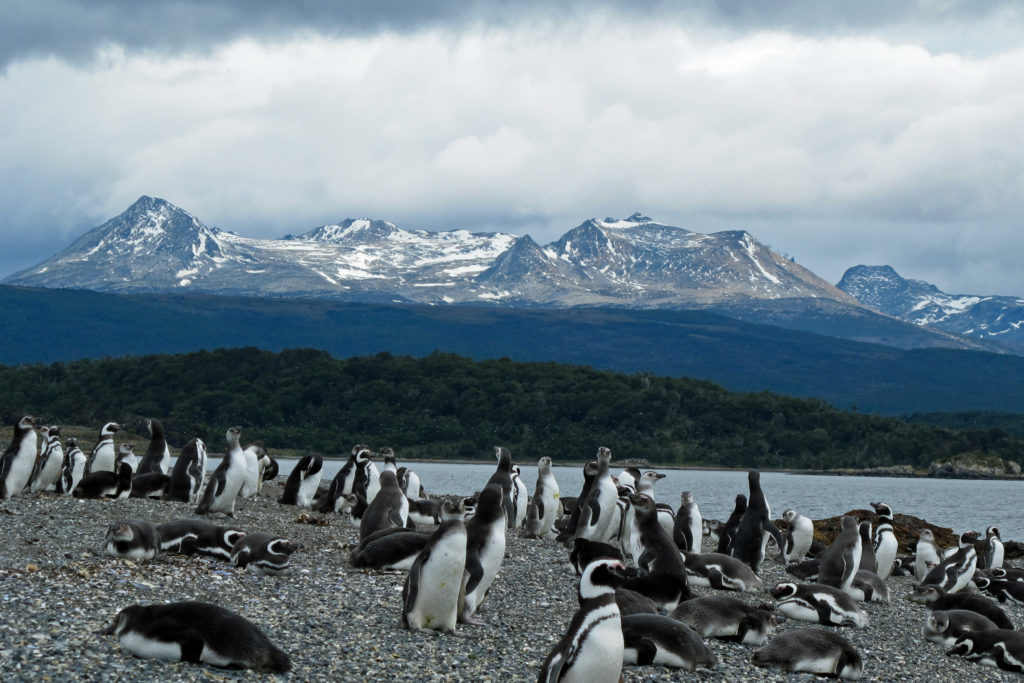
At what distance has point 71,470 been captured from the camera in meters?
22.2

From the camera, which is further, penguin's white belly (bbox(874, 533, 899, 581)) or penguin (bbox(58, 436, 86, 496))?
penguin's white belly (bbox(874, 533, 899, 581))

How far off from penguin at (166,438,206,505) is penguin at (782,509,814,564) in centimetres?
1144

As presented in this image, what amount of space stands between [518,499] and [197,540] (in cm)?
875

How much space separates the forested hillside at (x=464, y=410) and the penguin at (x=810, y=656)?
290 feet

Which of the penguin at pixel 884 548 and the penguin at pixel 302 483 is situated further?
the penguin at pixel 302 483

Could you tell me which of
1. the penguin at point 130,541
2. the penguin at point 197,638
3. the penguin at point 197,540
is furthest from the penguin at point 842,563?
the penguin at point 197,638

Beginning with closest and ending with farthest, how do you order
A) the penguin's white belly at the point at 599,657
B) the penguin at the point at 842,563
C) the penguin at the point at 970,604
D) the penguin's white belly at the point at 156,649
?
the penguin's white belly at the point at 599,657 < the penguin's white belly at the point at 156,649 < the penguin at the point at 970,604 < the penguin at the point at 842,563

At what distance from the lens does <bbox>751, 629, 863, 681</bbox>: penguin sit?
12.2 meters

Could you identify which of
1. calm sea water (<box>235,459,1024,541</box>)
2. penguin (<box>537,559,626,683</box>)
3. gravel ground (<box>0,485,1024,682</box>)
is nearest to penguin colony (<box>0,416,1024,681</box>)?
penguin (<box>537,559,626,683</box>)

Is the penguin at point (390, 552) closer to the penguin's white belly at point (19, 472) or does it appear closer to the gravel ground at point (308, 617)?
the gravel ground at point (308, 617)

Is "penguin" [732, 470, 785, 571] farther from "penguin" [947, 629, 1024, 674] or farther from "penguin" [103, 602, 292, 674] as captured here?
"penguin" [103, 602, 292, 674]

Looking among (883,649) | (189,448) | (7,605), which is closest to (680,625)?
(883,649)

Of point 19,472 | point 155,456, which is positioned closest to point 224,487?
point 19,472

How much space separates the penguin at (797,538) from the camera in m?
23.7
